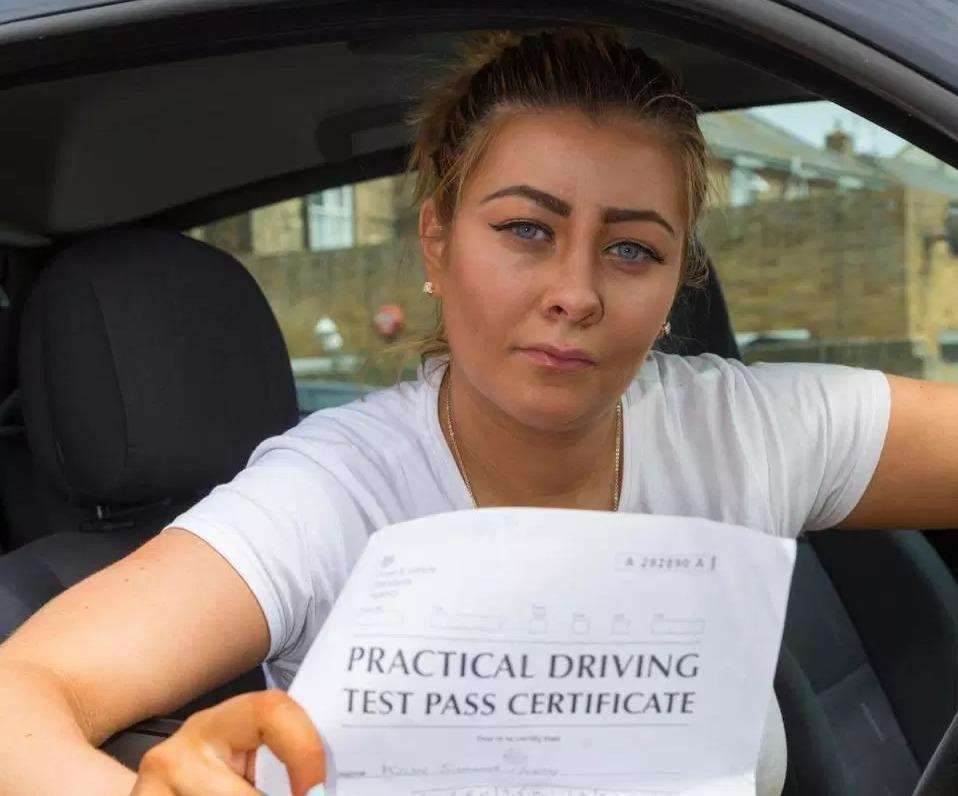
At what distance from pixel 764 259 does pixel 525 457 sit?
1429 millimetres

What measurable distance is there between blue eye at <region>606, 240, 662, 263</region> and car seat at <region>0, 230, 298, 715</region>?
81 centimetres

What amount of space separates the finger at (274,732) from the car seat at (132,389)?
1050 mm

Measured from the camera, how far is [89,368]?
1.87 m

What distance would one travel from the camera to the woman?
1.09 metres

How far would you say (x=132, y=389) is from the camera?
1858mm

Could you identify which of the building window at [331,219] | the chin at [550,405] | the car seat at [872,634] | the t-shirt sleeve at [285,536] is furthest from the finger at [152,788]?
the building window at [331,219]

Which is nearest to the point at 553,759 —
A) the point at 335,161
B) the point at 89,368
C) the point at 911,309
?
the point at 89,368

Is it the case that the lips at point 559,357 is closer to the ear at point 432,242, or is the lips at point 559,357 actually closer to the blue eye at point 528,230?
the blue eye at point 528,230

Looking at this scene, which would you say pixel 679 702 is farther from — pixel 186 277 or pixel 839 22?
pixel 186 277

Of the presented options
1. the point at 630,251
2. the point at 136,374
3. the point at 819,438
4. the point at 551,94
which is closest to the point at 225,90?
the point at 136,374

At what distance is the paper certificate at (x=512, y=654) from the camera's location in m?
0.79

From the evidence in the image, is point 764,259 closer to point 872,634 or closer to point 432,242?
point 872,634

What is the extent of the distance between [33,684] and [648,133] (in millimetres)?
803

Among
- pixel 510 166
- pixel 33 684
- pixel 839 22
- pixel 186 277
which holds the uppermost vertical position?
pixel 839 22
